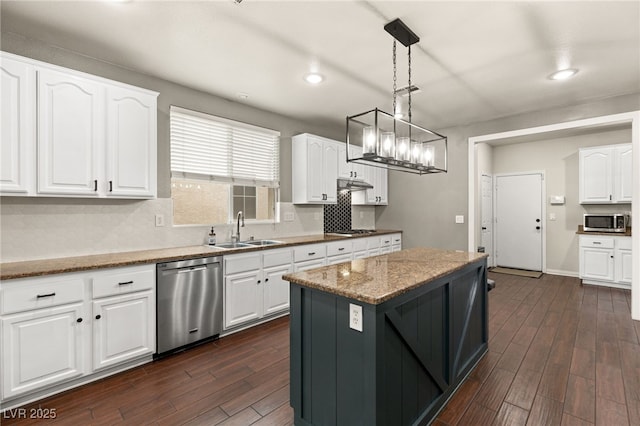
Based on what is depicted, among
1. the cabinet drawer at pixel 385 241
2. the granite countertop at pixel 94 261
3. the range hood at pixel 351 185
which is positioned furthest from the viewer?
the cabinet drawer at pixel 385 241

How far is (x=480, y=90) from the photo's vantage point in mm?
3656

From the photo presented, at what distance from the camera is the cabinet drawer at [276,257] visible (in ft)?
11.6

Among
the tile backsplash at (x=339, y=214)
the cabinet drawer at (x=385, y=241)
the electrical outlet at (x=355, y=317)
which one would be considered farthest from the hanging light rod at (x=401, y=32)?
the cabinet drawer at (x=385, y=241)

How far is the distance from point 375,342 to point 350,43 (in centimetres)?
231

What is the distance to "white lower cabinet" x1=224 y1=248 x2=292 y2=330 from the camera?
3.22 m

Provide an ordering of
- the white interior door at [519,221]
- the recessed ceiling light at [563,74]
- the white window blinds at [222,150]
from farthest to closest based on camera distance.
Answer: the white interior door at [519,221] → the white window blinds at [222,150] → the recessed ceiling light at [563,74]

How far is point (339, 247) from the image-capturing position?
453 centimetres

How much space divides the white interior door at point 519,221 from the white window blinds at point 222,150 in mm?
5087

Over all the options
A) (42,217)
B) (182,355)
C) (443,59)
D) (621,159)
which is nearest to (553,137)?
(621,159)

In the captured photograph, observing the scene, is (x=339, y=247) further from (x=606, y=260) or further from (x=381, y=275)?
(x=606, y=260)

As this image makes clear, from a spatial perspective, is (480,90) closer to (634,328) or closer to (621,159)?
(634,328)

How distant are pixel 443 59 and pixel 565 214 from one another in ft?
16.2

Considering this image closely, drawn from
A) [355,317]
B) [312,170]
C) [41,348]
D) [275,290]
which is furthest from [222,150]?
[355,317]

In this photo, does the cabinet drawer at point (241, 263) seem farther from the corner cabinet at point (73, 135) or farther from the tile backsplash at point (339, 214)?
the tile backsplash at point (339, 214)
